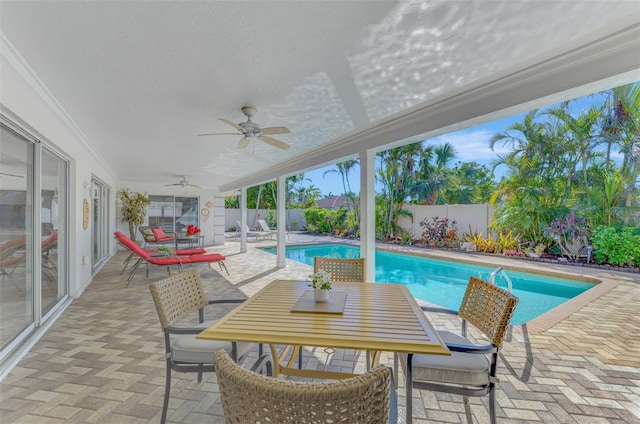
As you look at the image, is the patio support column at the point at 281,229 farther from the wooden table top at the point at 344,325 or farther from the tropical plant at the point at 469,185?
the tropical plant at the point at 469,185

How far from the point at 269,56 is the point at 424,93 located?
1573 mm

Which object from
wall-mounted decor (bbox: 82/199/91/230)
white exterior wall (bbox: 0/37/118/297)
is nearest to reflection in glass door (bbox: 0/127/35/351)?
white exterior wall (bbox: 0/37/118/297)

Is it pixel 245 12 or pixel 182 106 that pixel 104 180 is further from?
pixel 245 12

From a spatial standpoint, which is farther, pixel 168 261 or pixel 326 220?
pixel 326 220

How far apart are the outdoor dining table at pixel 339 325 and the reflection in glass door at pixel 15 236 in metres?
2.29

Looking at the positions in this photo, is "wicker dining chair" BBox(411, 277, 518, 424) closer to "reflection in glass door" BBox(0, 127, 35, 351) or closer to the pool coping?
the pool coping

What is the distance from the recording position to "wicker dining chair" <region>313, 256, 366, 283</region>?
2.98 metres

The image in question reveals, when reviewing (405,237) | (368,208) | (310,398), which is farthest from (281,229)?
(310,398)

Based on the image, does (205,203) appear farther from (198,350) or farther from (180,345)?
(198,350)

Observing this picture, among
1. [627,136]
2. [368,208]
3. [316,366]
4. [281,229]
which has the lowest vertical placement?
[316,366]

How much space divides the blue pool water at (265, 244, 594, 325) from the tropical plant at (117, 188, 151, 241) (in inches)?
254

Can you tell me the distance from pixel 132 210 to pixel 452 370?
454 inches

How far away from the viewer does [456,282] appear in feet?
21.2

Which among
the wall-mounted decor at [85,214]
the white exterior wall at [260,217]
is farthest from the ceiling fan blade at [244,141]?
the white exterior wall at [260,217]
